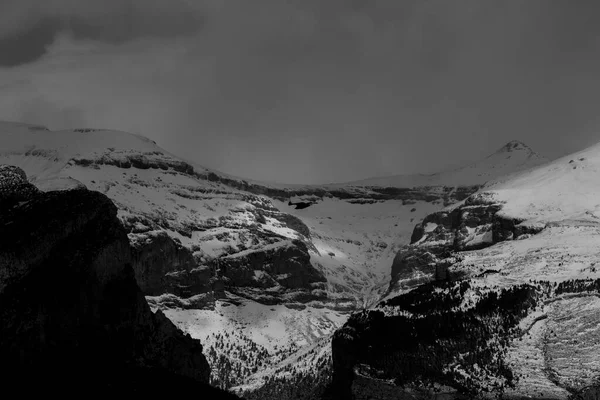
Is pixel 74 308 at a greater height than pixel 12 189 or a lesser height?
lesser

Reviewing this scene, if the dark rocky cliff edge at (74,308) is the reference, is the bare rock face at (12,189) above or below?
above

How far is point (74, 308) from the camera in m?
148

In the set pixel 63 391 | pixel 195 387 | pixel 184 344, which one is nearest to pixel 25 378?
pixel 63 391

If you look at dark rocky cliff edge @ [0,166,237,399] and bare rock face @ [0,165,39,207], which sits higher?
bare rock face @ [0,165,39,207]

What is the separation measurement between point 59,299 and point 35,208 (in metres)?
9.62

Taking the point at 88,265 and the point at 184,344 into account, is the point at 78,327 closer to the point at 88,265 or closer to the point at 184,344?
the point at 88,265

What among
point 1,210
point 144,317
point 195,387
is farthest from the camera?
point 144,317

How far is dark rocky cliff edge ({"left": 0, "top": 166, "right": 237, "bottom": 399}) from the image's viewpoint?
5295 inches

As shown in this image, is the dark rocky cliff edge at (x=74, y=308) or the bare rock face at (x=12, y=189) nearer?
the dark rocky cliff edge at (x=74, y=308)

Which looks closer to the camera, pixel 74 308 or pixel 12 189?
pixel 12 189

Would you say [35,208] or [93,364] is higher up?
Result: [35,208]

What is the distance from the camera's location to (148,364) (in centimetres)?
15400

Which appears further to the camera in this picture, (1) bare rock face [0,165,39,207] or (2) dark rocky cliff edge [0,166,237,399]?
(1) bare rock face [0,165,39,207]

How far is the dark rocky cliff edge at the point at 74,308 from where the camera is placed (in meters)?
134
